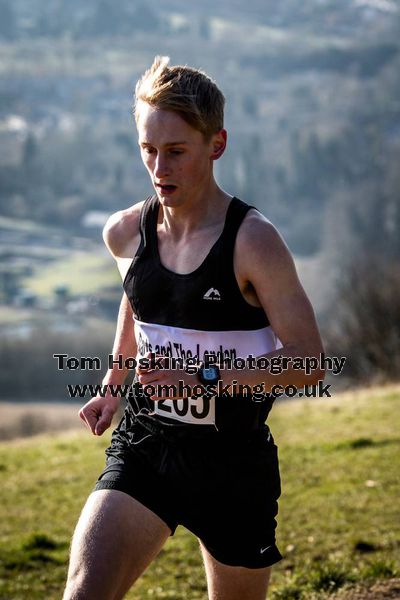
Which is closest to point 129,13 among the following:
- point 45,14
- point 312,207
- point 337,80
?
point 45,14

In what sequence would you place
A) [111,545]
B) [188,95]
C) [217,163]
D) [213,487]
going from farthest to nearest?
[217,163] < [213,487] < [188,95] < [111,545]

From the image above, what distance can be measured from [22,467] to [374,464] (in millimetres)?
5138

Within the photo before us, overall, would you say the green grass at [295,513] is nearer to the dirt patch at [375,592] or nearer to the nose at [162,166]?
the dirt patch at [375,592]

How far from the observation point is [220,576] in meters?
3.50

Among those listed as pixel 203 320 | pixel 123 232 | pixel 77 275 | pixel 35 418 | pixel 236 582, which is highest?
pixel 77 275

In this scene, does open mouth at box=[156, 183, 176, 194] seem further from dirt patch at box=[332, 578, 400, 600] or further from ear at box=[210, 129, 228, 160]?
dirt patch at box=[332, 578, 400, 600]

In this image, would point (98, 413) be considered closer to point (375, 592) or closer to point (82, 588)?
point (82, 588)

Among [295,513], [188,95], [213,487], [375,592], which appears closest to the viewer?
[188,95]

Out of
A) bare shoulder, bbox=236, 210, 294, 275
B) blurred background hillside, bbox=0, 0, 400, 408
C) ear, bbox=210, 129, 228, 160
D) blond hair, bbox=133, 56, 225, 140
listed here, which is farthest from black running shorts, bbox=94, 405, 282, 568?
blurred background hillside, bbox=0, 0, 400, 408

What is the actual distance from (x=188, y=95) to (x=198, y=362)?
3.09 feet

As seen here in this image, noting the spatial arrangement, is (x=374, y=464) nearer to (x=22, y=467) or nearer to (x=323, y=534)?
(x=323, y=534)

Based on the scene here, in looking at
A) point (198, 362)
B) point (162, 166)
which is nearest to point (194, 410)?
point (198, 362)

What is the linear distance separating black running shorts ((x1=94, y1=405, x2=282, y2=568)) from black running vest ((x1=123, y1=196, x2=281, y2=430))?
8 centimetres

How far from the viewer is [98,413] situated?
150 inches
